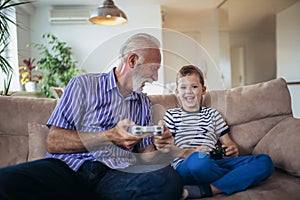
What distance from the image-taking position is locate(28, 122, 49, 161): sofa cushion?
4.44 ft

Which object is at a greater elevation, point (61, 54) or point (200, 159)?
point (61, 54)

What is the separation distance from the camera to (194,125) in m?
1.33

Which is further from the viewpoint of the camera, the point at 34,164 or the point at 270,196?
the point at 270,196

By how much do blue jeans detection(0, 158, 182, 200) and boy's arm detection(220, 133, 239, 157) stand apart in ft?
1.34

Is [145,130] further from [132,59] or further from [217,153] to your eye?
[217,153]

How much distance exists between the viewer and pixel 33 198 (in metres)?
0.81

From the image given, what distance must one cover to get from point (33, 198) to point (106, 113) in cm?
40

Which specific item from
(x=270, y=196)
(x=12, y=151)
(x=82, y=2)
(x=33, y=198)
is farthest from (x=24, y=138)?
(x=82, y=2)

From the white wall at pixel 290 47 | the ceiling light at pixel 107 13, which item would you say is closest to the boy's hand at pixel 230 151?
the ceiling light at pixel 107 13

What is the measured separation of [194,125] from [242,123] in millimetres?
365

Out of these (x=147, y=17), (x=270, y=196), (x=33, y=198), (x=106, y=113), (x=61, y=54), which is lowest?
(x=270, y=196)

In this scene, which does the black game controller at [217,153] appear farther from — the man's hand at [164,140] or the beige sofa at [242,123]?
the man's hand at [164,140]

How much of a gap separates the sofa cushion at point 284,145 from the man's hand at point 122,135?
0.70 metres

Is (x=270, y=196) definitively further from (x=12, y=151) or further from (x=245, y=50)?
(x=245, y=50)
